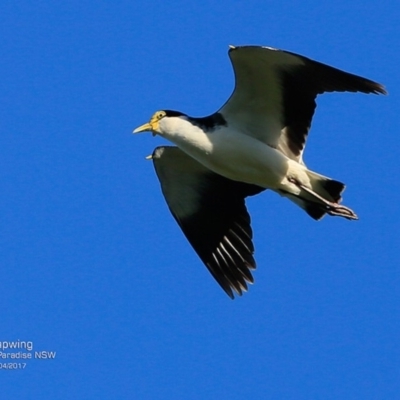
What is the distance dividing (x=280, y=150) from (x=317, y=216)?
2.79 ft

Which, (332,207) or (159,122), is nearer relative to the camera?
(332,207)

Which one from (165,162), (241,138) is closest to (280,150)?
(241,138)

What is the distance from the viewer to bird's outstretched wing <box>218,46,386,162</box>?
13703 mm

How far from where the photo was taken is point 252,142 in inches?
567

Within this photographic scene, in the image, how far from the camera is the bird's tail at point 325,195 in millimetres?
14336

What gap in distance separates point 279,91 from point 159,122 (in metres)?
1.39

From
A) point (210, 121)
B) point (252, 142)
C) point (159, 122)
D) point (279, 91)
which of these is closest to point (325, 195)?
point (252, 142)

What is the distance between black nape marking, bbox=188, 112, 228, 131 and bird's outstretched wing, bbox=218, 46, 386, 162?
8cm

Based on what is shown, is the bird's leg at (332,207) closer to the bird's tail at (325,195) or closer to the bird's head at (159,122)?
the bird's tail at (325,195)

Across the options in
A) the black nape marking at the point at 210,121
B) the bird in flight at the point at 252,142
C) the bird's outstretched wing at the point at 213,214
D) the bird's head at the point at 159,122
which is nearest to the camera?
the bird in flight at the point at 252,142

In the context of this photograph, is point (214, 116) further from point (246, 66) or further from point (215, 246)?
point (215, 246)

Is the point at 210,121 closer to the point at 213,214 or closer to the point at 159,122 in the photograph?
the point at 159,122

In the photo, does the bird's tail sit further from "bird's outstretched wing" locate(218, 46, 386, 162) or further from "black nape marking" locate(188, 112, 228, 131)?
"black nape marking" locate(188, 112, 228, 131)

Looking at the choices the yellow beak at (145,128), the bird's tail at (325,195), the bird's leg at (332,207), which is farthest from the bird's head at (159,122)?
the bird's tail at (325,195)
